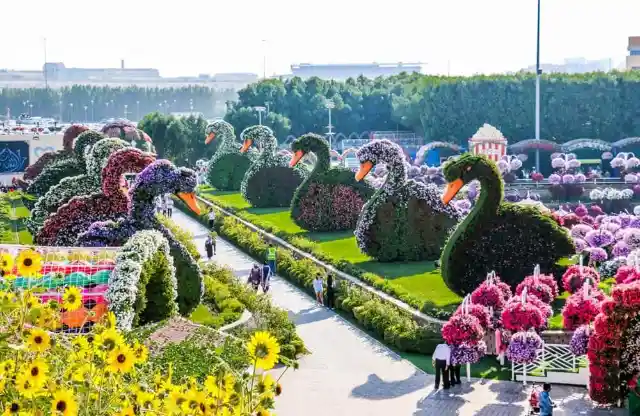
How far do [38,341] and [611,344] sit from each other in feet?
35.7

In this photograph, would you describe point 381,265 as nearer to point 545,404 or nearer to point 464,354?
point 464,354

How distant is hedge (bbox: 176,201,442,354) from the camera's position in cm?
1980

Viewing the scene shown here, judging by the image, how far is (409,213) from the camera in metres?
27.0

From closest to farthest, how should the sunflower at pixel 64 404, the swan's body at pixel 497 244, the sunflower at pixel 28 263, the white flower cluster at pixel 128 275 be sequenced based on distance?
the sunflower at pixel 64 404 → the sunflower at pixel 28 263 → the white flower cluster at pixel 128 275 → the swan's body at pixel 497 244

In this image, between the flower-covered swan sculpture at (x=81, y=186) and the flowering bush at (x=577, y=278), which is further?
the flower-covered swan sculpture at (x=81, y=186)

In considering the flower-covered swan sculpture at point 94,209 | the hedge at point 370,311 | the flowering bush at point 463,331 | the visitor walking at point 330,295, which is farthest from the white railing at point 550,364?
the flower-covered swan sculpture at point 94,209

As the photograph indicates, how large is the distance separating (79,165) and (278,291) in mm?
10804

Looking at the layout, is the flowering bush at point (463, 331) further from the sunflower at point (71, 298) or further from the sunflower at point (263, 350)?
the sunflower at point (263, 350)

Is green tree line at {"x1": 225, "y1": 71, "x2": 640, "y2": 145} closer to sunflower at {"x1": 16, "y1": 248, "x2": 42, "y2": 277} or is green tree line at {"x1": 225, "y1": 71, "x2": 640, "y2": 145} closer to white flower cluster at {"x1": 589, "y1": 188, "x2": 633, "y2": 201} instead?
white flower cluster at {"x1": 589, "y1": 188, "x2": 633, "y2": 201}

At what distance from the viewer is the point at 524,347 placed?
17.1 m

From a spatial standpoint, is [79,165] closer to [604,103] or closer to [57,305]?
[57,305]

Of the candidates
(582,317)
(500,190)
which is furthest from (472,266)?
(582,317)

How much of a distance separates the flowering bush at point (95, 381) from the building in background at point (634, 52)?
325 feet

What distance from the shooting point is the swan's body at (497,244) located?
860 inches
